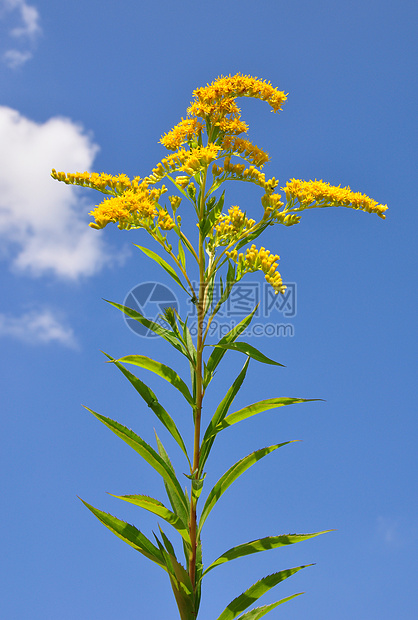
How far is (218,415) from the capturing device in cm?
371

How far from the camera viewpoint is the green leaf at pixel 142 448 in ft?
11.4

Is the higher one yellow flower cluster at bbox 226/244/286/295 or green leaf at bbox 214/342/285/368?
yellow flower cluster at bbox 226/244/286/295

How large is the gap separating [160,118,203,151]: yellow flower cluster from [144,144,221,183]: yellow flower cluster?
4.1 inches

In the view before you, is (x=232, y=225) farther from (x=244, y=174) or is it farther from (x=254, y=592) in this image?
(x=254, y=592)

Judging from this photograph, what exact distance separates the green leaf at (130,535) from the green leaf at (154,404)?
0.64m

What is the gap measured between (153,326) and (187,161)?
133 cm

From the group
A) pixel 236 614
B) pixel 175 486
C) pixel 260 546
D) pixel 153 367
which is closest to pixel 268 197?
pixel 153 367

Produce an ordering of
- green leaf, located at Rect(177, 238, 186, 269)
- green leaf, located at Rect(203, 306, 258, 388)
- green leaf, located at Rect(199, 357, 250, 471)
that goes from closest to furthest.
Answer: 1. green leaf, located at Rect(199, 357, 250, 471)
2. green leaf, located at Rect(203, 306, 258, 388)
3. green leaf, located at Rect(177, 238, 186, 269)

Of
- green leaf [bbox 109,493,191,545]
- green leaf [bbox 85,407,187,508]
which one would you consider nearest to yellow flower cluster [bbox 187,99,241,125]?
green leaf [bbox 85,407,187,508]

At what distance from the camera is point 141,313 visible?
3.77m

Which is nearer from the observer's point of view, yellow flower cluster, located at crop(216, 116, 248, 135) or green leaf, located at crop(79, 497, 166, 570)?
green leaf, located at crop(79, 497, 166, 570)

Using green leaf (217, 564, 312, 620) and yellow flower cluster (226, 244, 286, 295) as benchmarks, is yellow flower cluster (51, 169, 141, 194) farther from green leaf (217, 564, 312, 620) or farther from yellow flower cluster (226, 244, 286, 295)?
green leaf (217, 564, 312, 620)

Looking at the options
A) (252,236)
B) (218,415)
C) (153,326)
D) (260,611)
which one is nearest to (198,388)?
(218,415)

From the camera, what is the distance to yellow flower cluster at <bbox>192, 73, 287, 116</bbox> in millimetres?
4004
